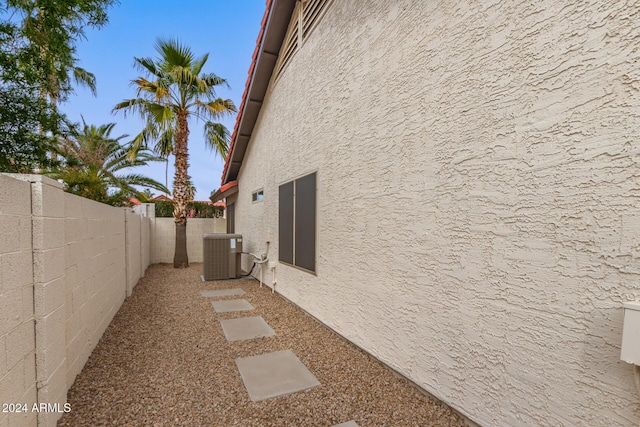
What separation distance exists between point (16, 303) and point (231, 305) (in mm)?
4296

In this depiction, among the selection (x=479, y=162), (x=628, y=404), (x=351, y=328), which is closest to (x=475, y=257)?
(x=479, y=162)

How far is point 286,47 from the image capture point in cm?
655

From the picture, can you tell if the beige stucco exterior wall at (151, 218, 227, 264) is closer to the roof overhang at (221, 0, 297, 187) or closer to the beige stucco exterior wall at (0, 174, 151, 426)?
the roof overhang at (221, 0, 297, 187)

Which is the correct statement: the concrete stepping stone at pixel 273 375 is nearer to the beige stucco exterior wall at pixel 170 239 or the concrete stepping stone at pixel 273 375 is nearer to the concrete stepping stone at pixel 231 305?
the concrete stepping stone at pixel 231 305

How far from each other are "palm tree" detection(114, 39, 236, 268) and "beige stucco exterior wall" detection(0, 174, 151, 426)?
24.9 feet

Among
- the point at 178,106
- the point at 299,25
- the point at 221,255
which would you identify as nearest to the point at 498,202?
the point at 299,25

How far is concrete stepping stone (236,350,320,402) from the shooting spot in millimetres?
2932

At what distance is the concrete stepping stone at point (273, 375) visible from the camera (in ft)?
9.62

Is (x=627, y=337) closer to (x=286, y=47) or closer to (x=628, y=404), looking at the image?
(x=628, y=404)

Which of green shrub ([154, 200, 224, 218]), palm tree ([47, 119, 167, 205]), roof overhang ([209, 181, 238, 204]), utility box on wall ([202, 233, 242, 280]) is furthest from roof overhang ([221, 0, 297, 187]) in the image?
green shrub ([154, 200, 224, 218])

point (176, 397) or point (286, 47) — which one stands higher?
point (286, 47)

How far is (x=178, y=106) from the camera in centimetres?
1055

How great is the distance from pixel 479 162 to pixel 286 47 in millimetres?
5697

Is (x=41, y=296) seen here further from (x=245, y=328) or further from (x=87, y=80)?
(x=87, y=80)
